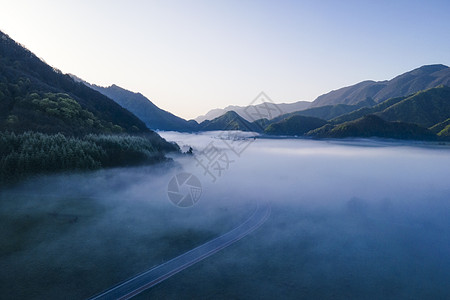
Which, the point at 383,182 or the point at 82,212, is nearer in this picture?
the point at 82,212

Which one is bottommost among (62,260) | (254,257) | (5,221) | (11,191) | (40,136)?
(254,257)

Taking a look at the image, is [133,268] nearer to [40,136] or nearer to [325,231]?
[325,231]

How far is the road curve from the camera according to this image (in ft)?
53.8

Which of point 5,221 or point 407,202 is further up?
point 5,221

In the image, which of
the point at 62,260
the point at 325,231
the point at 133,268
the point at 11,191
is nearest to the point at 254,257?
the point at 133,268

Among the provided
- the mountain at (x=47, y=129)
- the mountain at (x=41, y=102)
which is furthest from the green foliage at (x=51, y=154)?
the mountain at (x=41, y=102)

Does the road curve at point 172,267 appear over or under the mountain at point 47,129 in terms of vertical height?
under

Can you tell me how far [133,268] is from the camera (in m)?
18.9

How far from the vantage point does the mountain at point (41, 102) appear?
42000 millimetres

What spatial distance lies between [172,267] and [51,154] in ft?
80.1

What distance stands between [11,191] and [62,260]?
14266 millimetres
